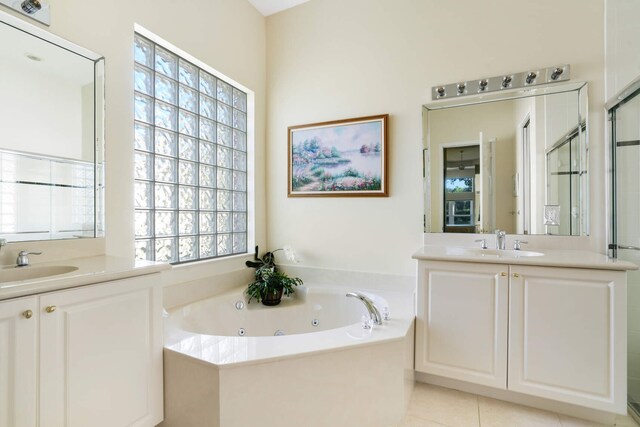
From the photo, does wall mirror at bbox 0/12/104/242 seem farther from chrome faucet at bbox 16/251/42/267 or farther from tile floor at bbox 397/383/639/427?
tile floor at bbox 397/383/639/427

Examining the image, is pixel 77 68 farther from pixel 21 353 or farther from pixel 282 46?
pixel 282 46

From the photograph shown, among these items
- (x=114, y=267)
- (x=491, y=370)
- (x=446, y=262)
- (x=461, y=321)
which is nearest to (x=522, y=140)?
(x=446, y=262)

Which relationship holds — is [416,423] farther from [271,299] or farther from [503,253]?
[271,299]

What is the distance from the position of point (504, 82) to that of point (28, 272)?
2900 mm

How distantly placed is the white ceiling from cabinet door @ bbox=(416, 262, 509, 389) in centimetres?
254

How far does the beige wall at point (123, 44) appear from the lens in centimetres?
157

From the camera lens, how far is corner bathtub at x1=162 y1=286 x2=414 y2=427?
4.33ft

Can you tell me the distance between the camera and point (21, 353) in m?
1.00

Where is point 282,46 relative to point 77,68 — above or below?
above

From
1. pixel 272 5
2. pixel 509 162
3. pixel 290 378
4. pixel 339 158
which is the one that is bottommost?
pixel 290 378

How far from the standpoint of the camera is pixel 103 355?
1.22m

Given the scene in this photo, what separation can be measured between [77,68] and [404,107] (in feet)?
6.88

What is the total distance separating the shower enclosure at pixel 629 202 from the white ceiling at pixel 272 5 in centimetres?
251

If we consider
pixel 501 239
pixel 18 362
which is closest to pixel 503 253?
pixel 501 239
